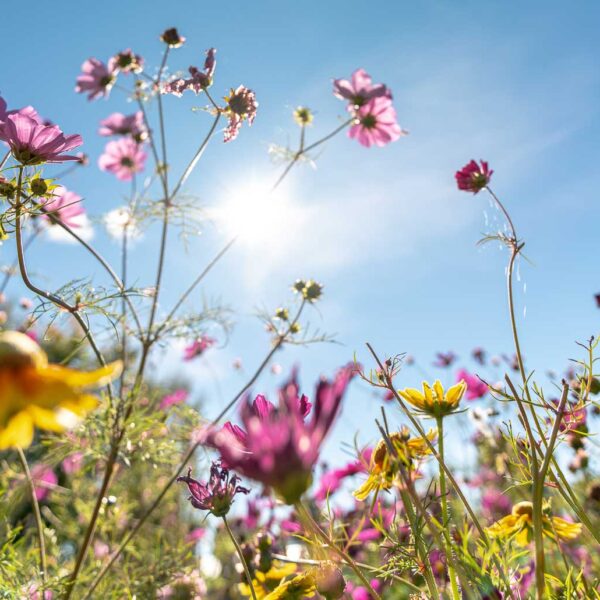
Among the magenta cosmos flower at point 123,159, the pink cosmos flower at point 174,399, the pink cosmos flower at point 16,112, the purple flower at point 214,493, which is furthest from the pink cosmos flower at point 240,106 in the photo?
the magenta cosmos flower at point 123,159

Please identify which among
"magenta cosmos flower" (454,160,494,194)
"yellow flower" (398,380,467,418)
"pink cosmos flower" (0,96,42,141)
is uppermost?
"magenta cosmos flower" (454,160,494,194)

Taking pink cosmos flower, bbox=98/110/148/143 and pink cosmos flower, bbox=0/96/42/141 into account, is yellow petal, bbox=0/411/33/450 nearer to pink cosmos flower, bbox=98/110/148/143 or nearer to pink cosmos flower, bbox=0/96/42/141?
pink cosmos flower, bbox=0/96/42/141

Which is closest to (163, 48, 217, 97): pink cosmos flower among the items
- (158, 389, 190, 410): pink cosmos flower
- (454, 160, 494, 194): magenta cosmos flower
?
(454, 160, 494, 194): magenta cosmos flower

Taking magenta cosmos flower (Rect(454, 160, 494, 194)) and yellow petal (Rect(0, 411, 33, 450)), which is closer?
yellow petal (Rect(0, 411, 33, 450))

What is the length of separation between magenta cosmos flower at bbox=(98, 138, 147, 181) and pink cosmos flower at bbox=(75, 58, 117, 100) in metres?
0.16

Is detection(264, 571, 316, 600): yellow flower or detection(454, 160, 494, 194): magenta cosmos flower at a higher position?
detection(454, 160, 494, 194): magenta cosmos flower

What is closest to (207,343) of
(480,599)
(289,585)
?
(289,585)

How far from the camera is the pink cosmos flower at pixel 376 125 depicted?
139 cm

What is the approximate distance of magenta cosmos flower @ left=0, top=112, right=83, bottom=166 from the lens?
0.59 m

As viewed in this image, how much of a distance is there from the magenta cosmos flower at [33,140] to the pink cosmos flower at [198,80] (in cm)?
42

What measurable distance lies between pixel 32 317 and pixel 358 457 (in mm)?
518

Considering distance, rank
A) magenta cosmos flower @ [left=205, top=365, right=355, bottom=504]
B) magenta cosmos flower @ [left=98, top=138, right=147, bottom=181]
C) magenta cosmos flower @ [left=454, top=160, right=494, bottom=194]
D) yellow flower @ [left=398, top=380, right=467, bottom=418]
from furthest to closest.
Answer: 1. magenta cosmos flower @ [left=98, top=138, right=147, bottom=181]
2. magenta cosmos flower @ [left=454, top=160, right=494, bottom=194]
3. yellow flower @ [left=398, top=380, right=467, bottom=418]
4. magenta cosmos flower @ [left=205, top=365, right=355, bottom=504]

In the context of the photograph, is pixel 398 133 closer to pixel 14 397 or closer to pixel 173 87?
pixel 173 87

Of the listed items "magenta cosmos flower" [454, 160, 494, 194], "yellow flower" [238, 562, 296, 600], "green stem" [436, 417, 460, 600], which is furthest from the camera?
"magenta cosmos flower" [454, 160, 494, 194]
